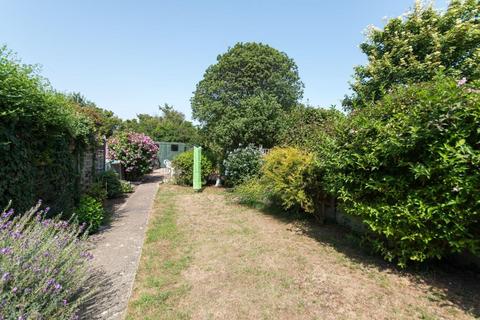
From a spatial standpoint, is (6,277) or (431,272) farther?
(431,272)

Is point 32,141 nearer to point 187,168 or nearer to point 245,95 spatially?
point 187,168

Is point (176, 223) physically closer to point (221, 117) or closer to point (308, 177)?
point (308, 177)

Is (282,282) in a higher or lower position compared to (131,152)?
lower

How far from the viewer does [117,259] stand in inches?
151

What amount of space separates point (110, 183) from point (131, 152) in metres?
3.74

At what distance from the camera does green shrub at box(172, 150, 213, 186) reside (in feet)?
38.8

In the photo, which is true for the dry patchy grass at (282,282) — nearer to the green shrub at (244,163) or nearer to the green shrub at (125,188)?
the green shrub at (244,163)

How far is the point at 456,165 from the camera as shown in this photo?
259 cm

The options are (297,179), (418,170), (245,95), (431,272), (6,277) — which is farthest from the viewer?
(245,95)

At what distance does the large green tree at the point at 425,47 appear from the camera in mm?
6953

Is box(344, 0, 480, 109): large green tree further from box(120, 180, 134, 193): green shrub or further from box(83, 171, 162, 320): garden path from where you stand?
box(120, 180, 134, 193): green shrub

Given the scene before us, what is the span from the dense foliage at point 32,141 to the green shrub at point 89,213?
0.66ft

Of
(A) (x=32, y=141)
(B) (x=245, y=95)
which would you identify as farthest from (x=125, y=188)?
(B) (x=245, y=95)

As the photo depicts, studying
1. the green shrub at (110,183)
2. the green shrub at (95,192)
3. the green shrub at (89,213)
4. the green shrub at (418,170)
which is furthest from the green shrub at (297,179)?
the green shrub at (110,183)
